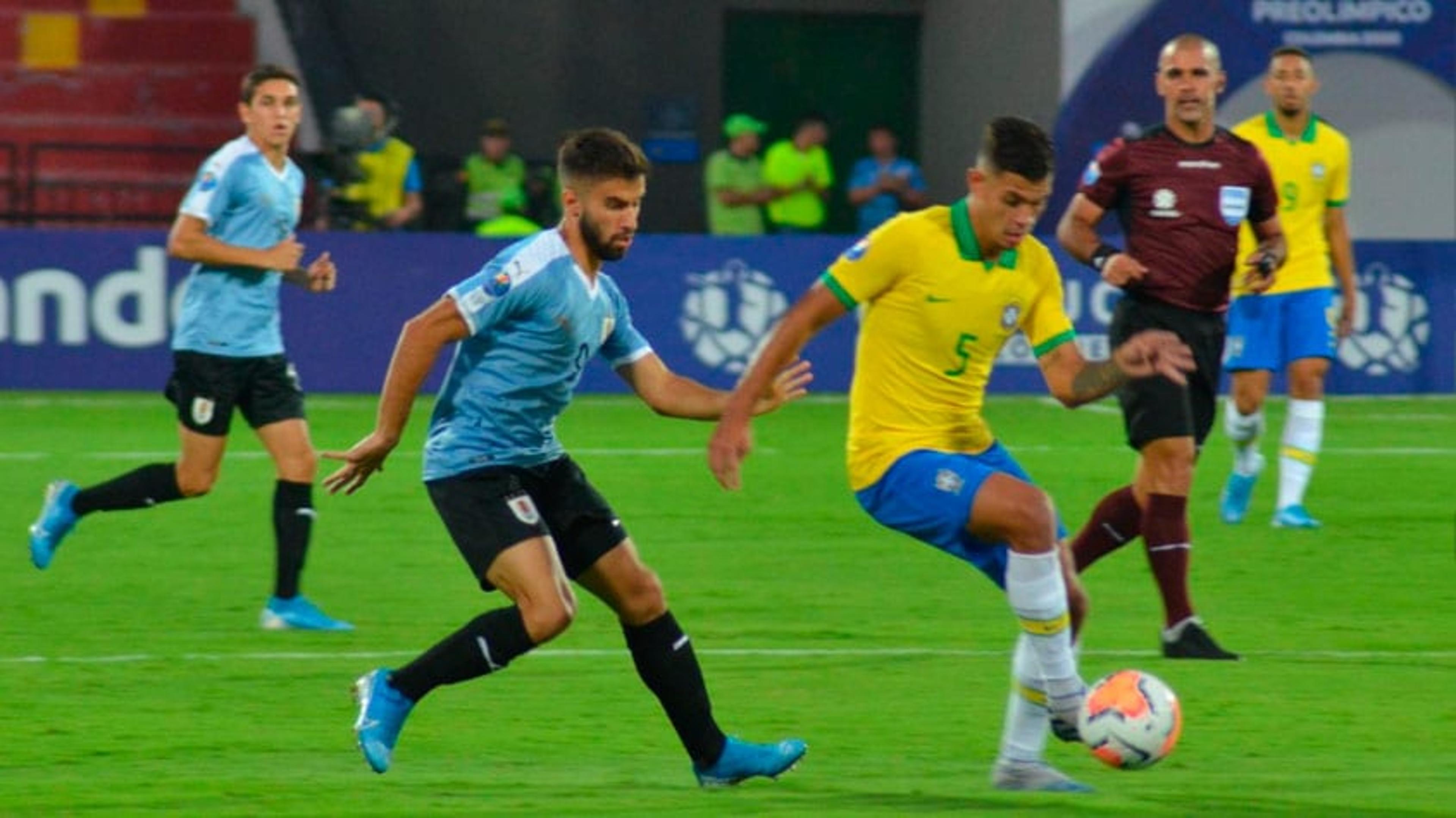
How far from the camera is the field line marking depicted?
31.3ft

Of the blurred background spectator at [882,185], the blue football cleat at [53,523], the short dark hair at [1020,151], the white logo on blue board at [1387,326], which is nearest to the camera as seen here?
the short dark hair at [1020,151]

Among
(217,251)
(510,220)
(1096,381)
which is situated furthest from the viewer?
(510,220)

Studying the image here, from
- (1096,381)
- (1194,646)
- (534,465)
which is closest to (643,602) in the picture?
(534,465)

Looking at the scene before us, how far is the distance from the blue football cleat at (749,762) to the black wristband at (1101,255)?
3.12 meters

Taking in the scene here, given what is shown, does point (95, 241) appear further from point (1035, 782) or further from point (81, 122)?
point (1035, 782)

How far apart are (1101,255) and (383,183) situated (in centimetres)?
1264

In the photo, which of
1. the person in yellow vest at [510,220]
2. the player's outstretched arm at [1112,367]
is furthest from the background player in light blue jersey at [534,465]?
the person in yellow vest at [510,220]

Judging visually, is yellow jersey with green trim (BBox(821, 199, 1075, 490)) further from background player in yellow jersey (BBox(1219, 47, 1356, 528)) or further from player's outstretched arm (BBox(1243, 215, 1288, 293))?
background player in yellow jersey (BBox(1219, 47, 1356, 528))

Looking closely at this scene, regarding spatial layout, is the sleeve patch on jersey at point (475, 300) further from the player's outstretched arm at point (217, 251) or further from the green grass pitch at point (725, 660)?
the player's outstretched arm at point (217, 251)

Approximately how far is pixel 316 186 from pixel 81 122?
123 inches

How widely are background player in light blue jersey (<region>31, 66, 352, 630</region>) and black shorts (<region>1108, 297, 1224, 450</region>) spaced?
3089mm

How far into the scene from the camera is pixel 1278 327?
13.1m

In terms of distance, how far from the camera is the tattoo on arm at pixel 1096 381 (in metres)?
7.48

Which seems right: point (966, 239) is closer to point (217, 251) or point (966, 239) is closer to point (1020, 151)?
point (1020, 151)
